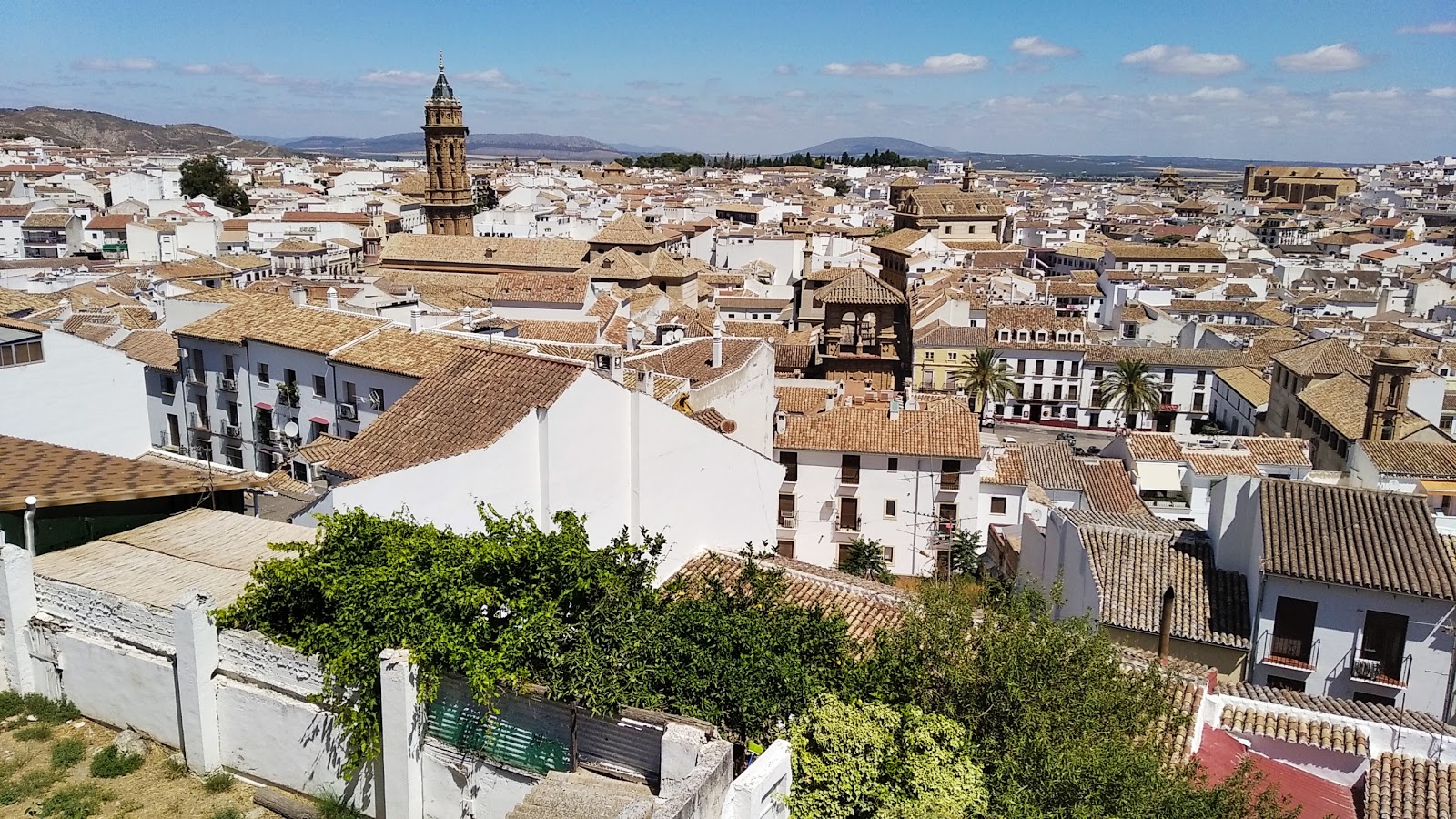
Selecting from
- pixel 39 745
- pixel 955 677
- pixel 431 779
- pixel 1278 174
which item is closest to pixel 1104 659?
pixel 955 677

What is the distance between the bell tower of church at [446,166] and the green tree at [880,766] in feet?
219

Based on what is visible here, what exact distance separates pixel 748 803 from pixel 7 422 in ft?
58.3

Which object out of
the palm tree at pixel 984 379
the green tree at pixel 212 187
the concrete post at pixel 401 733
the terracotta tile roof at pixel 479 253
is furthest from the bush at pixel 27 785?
the green tree at pixel 212 187

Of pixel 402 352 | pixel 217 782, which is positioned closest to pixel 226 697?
pixel 217 782

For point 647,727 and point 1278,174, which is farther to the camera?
point 1278,174

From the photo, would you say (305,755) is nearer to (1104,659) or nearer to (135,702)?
(135,702)

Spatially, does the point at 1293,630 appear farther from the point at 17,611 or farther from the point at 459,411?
the point at 17,611

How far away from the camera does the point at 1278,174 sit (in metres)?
193

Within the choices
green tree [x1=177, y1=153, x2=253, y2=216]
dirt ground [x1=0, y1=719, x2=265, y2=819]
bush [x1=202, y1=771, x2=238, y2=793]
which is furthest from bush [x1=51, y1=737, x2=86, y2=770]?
green tree [x1=177, y1=153, x2=253, y2=216]

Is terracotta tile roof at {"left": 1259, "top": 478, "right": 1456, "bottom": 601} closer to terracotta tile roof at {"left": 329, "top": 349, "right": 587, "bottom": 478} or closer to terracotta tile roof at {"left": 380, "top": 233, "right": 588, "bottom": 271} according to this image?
terracotta tile roof at {"left": 329, "top": 349, "right": 587, "bottom": 478}

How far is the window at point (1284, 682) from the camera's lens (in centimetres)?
1830

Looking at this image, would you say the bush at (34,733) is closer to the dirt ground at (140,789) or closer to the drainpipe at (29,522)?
the dirt ground at (140,789)

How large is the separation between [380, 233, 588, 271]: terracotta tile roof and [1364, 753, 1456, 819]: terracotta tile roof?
5573cm

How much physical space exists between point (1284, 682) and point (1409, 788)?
7003 millimetres
